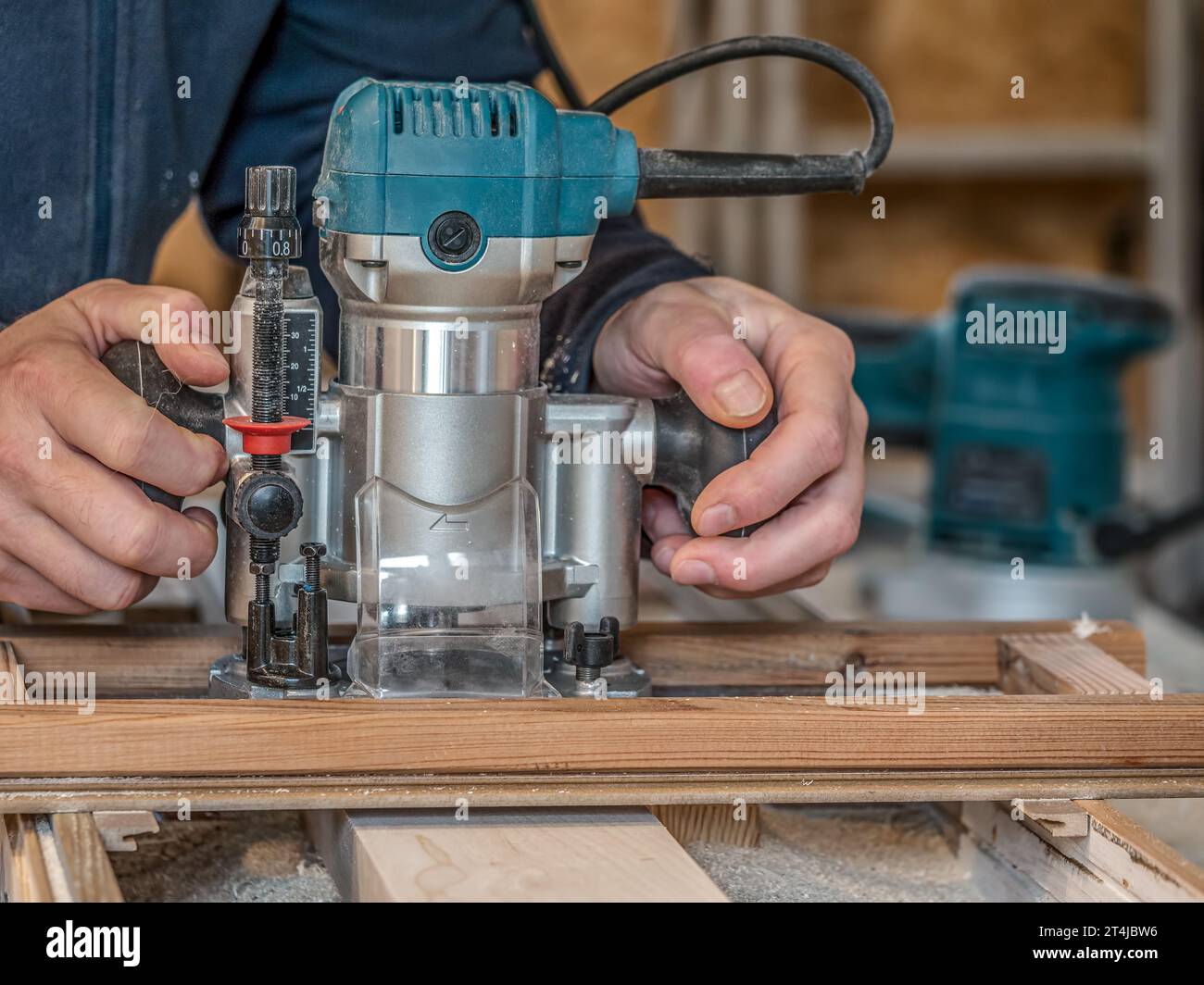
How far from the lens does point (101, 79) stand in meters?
1.14

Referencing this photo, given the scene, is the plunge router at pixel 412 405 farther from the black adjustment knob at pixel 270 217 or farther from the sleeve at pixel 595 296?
the sleeve at pixel 595 296

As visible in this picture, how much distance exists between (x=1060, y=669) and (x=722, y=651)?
9.2 inches

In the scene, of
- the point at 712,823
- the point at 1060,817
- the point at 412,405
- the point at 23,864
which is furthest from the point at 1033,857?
the point at 23,864

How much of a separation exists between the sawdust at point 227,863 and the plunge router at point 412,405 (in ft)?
0.31

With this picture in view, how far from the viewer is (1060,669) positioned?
1046mm

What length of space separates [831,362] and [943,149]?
2.67 meters

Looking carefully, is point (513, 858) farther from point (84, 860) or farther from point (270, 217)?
point (270, 217)

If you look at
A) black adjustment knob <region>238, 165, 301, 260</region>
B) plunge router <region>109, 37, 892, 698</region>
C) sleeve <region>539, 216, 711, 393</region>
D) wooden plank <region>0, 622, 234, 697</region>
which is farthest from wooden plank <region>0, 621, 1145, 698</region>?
black adjustment knob <region>238, 165, 301, 260</region>

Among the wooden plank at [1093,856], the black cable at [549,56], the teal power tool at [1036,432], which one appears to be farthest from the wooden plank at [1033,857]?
the teal power tool at [1036,432]

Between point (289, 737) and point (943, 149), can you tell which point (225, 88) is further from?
point (943, 149)
